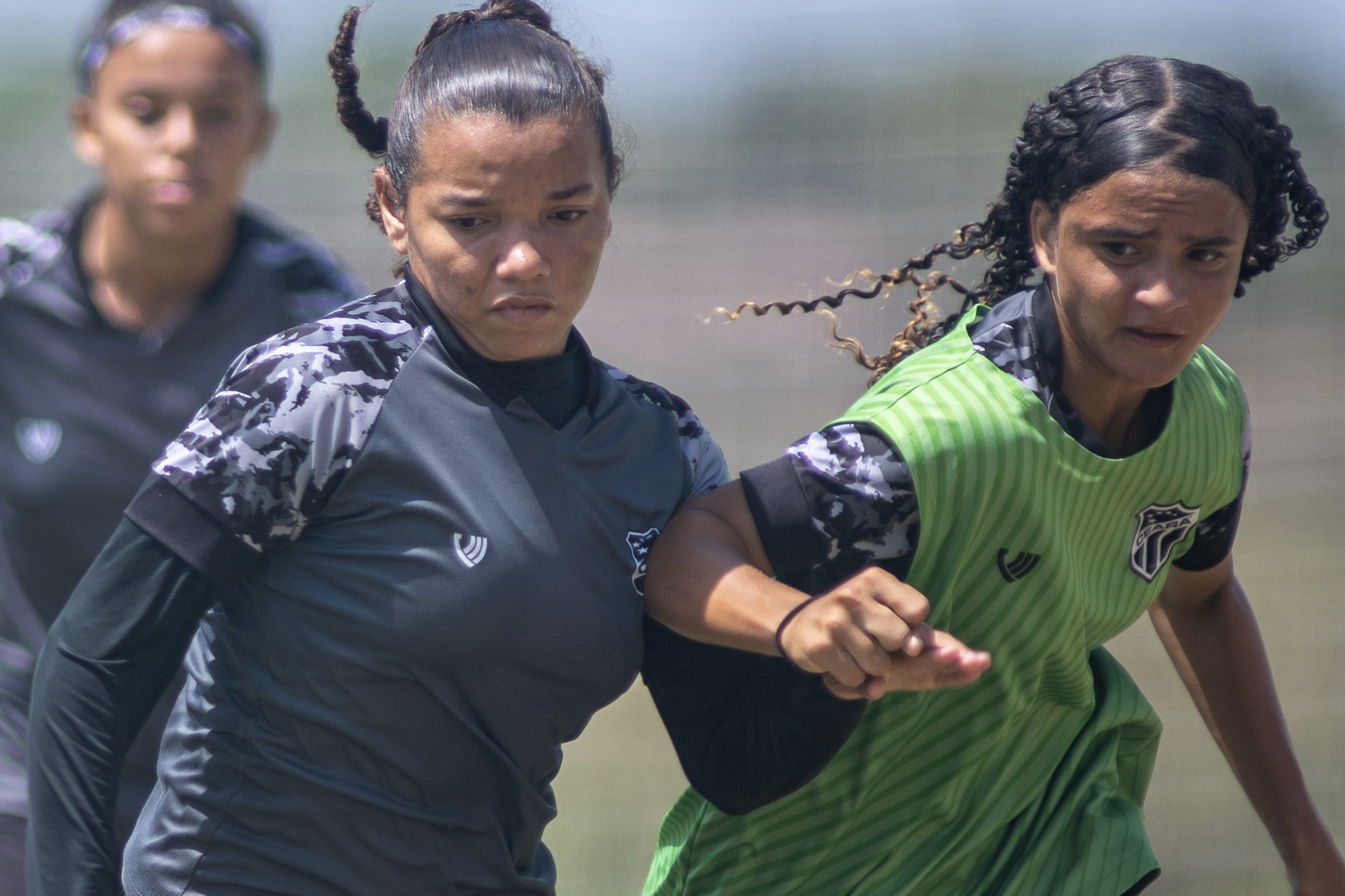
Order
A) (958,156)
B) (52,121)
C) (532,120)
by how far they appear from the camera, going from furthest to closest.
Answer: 1. (958,156)
2. (52,121)
3. (532,120)

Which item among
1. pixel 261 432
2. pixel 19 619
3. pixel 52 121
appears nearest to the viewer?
pixel 261 432

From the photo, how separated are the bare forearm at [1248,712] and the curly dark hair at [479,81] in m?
1.19

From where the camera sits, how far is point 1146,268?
2.09m

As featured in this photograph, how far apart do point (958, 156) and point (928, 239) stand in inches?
9.2

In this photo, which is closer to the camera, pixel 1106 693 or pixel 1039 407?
pixel 1039 407

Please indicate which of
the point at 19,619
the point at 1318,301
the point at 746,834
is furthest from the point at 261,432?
the point at 1318,301

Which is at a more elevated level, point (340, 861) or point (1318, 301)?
point (340, 861)

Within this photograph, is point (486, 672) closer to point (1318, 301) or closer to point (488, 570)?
point (488, 570)

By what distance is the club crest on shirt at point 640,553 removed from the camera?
6.63 feet

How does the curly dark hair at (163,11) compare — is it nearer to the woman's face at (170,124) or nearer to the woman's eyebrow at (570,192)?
the woman's face at (170,124)

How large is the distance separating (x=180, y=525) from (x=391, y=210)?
1.72ft

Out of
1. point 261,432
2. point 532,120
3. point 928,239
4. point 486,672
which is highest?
point 532,120

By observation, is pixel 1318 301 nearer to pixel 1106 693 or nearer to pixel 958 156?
pixel 958 156

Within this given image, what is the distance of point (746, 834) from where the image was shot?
227 centimetres
